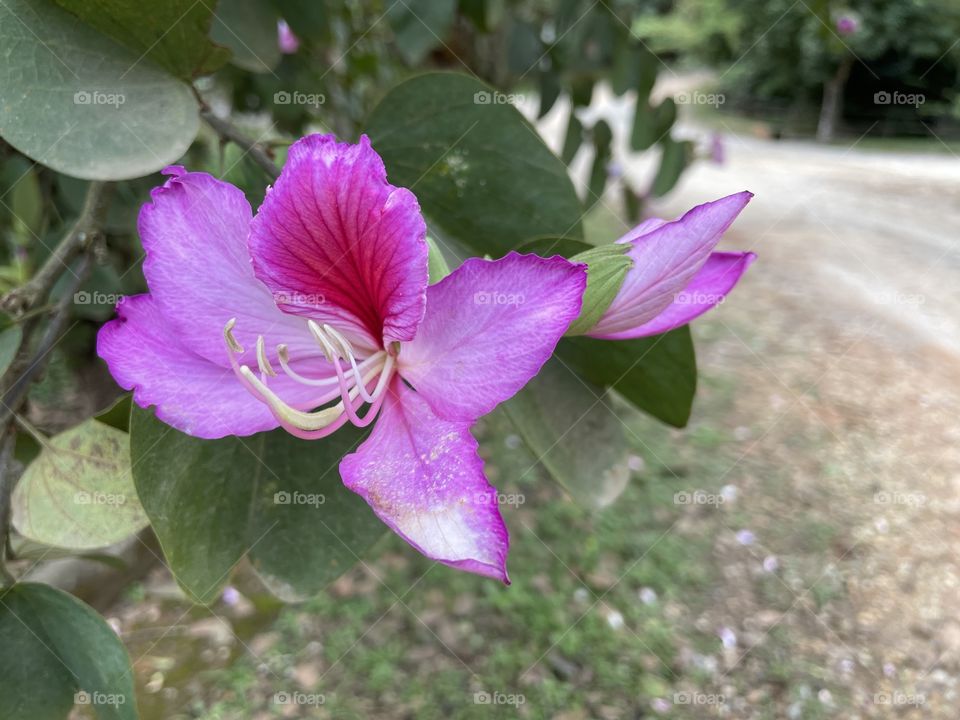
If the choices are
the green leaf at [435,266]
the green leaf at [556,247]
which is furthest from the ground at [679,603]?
the green leaf at [435,266]

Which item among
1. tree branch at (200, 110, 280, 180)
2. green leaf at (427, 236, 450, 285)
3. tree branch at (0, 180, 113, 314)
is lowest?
tree branch at (0, 180, 113, 314)

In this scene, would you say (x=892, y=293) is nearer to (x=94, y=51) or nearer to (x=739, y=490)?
(x=739, y=490)

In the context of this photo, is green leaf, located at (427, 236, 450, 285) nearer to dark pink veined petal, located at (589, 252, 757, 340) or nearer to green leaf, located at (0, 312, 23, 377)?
dark pink veined petal, located at (589, 252, 757, 340)

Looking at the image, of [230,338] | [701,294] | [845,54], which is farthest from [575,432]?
[845,54]

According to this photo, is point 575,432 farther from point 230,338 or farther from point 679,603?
point 679,603

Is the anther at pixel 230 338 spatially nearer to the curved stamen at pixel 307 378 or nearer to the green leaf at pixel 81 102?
the curved stamen at pixel 307 378

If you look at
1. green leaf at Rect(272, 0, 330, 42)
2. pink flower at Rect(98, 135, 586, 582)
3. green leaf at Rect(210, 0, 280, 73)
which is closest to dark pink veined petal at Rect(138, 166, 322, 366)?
pink flower at Rect(98, 135, 586, 582)

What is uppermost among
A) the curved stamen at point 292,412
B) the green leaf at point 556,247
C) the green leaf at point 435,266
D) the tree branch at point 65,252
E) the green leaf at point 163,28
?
the green leaf at point 163,28
